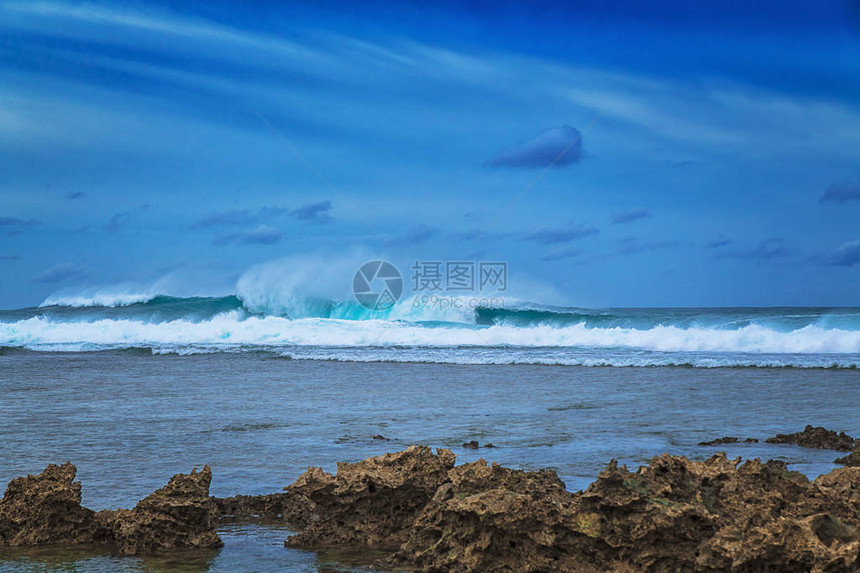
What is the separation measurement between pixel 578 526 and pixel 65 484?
8.38 feet

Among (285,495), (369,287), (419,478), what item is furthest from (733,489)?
(369,287)

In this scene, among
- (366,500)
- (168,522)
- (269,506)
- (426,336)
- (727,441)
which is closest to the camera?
(168,522)

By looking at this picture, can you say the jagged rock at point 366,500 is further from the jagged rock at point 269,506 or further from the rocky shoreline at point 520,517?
the jagged rock at point 269,506

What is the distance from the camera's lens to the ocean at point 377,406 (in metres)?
5.34

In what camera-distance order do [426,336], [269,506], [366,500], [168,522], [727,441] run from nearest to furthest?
[168,522] → [366,500] → [269,506] → [727,441] → [426,336]

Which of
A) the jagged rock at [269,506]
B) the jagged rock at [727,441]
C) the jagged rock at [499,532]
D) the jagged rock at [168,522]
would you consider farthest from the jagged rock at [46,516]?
the jagged rock at [727,441]

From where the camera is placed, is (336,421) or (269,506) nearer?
(269,506)

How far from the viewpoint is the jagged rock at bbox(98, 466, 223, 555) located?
375 cm

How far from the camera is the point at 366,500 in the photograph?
390 centimetres

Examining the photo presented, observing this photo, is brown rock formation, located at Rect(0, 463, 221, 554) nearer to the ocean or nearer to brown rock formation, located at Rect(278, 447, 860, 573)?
the ocean

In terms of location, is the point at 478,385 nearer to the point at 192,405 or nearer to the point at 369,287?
the point at 192,405

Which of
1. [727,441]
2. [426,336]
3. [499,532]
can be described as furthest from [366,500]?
[426,336]

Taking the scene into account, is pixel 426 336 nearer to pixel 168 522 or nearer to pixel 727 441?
pixel 727 441

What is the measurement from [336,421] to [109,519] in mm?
4216
